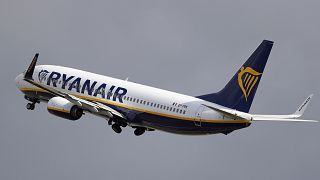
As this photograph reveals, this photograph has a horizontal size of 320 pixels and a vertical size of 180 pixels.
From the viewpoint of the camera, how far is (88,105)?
318 ft

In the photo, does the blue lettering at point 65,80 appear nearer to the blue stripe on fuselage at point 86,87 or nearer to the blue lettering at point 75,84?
the blue stripe on fuselage at point 86,87

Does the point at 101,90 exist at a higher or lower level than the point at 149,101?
higher

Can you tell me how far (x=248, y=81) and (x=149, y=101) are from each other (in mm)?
10505

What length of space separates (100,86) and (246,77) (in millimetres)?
16221

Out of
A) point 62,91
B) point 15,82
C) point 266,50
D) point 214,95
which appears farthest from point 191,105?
point 15,82

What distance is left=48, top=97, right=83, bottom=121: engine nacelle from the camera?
97.3 meters

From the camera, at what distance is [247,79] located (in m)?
90.3

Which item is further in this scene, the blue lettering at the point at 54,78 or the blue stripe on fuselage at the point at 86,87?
the blue lettering at the point at 54,78

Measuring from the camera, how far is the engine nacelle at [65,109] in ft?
319

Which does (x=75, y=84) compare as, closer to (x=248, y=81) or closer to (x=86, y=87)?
(x=86, y=87)

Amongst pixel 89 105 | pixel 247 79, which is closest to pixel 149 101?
pixel 89 105

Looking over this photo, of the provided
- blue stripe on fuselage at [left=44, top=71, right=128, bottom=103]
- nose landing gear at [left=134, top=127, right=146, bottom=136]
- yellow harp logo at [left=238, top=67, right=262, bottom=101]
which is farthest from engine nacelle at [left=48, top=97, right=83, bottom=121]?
yellow harp logo at [left=238, top=67, right=262, bottom=101]

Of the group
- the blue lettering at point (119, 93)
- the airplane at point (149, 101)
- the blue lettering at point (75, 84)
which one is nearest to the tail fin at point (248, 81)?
the airplane at point (149, 101)

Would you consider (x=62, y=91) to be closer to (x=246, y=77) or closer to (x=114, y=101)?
(x=114, y=101)
